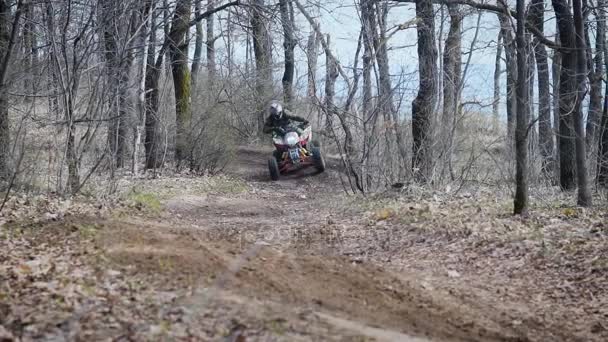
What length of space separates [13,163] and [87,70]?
180cm

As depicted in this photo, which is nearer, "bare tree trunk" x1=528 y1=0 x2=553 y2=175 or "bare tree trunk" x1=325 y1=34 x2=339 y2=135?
"bare tree trunk" x1=325 y1=34 x2=339 y2=135

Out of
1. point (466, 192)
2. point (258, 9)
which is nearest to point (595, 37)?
point (466, 192)

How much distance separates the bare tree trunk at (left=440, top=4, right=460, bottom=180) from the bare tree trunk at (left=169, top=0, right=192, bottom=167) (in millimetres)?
6074

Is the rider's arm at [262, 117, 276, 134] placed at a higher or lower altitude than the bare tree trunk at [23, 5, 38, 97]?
lower

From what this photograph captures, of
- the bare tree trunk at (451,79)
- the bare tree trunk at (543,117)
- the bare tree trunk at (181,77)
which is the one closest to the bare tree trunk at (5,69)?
the bare tree trunk at (181,77)

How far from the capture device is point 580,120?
31.6 feet

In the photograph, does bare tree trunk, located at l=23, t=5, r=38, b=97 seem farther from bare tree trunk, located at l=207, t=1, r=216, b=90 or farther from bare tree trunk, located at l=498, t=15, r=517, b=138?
bare tree trunk, located at l=498, t=15, r=517, b=138

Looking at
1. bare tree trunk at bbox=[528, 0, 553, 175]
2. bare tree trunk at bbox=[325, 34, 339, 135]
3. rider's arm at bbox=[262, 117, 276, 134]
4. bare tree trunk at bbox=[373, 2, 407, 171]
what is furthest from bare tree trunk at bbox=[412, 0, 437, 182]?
rider's arm at bbox=[262, 117, 276, 134]

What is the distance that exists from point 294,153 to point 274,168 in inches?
27.5

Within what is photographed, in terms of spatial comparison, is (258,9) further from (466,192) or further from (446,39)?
(466,192)

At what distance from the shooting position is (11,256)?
6.04 m

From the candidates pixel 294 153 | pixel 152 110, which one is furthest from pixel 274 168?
pixel 152 110

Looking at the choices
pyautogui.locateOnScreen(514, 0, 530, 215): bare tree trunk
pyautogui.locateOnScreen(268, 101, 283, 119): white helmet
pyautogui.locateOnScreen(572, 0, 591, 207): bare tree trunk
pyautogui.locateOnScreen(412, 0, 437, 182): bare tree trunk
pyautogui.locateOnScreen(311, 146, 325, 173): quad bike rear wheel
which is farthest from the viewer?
pyautogui.locateOnScreen(311, 146, 325, 173): quad bike rear wheel

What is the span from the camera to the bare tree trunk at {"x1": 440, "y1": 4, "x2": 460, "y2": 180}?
1204 cm
